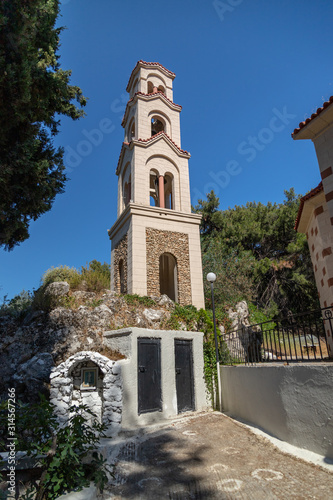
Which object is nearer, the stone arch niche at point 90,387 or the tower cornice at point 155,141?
the stone arch niche at point 90,387

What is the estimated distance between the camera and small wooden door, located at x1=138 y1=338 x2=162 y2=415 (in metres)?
8.21

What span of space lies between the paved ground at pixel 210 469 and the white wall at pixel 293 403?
0.39m

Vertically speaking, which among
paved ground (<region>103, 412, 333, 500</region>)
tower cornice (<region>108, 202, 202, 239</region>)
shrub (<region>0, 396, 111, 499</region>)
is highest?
tower cornice (<region>108, 202, 202, 239</region>)

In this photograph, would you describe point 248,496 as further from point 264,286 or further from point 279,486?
point 264,286

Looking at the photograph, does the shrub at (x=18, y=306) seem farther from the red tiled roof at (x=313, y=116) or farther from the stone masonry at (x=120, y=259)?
the red tiled roof at (x=313, y=116)

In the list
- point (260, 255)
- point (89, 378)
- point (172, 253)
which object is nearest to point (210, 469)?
point (89, 378)

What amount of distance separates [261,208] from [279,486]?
75.0ft

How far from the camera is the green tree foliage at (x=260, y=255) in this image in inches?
757

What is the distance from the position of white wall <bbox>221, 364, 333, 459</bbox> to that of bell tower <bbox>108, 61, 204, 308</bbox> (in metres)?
6.45

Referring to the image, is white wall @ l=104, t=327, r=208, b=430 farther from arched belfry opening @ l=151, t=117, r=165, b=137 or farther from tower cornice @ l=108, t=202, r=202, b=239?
arched belfry opening @ l=151, t=117, r=165, b=137

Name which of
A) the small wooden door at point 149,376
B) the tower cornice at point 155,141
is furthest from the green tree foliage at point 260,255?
the small wooden door at point 149,376

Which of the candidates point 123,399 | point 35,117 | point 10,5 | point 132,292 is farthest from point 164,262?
point 10,5

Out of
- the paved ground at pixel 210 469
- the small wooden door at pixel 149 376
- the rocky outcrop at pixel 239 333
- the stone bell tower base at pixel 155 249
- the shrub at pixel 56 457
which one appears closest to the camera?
the shrub at pixel 56 457

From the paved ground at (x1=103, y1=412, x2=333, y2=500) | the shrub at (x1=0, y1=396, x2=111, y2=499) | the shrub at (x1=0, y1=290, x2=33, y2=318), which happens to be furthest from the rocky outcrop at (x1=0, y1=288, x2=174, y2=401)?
the shrub at (x1=0, y1=396, x2=111, y2=499)
